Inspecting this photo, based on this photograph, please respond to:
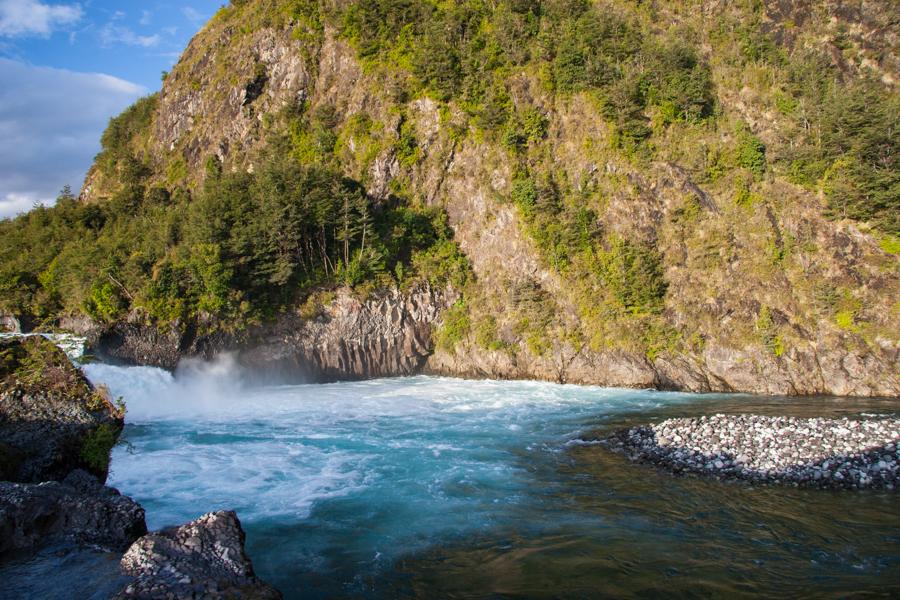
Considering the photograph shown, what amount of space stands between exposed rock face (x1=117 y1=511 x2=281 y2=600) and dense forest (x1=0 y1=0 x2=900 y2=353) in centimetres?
2722

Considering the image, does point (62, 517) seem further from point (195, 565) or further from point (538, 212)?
point (538, 212)

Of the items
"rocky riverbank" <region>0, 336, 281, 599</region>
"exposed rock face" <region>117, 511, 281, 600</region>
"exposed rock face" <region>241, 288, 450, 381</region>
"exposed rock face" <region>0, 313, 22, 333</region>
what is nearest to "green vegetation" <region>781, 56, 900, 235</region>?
"exposed rock face" <region>241, 288, 450, 381</region>

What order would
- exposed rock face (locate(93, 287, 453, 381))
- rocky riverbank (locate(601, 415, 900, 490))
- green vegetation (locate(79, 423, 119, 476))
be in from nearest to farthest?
green vegetation (locate(79, 423, 119, 476)) → rocky riverbank (locate(601, 415, 900, 490)) → exposed rock face (locate(93, 287, 453, 381))

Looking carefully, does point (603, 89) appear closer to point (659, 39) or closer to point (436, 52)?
point (659, 39)

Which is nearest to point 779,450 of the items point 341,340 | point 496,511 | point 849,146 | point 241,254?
point 496,511

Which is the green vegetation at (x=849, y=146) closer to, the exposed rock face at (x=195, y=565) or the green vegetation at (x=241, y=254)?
the green vegetation at (x=241, y=254)

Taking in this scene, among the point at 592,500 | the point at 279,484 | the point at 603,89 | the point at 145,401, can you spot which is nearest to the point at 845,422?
the point at 592,500

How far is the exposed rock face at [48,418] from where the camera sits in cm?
1066

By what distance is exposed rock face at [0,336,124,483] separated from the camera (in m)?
10.7

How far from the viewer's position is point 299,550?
11203 millimetres

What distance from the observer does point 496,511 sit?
1313 centimetres

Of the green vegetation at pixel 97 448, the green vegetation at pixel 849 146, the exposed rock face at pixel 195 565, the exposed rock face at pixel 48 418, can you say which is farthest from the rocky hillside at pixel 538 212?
the exposed rock face at pixel 195 565

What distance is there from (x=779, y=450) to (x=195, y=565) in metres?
16.3

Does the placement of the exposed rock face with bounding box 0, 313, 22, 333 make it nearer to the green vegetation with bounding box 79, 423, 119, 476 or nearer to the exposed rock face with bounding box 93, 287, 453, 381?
the exposed rock face with bounding box 93, 287, 453, 381
